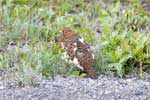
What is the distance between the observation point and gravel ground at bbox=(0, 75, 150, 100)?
625 cm

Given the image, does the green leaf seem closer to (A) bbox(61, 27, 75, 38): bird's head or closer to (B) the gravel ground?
(B) the gravel ground

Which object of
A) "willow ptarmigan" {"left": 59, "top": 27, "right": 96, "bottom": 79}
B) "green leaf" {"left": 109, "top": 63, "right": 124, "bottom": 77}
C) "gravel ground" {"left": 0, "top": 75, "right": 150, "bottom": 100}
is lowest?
"gravel ground" {"left": 0, "top": 75, "right": 150, "bottom": 100}

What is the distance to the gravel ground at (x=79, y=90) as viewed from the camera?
625 cm

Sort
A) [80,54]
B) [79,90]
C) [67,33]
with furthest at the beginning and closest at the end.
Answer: [67,33], [80,54], [79,90]

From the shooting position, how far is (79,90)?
21.1 feet

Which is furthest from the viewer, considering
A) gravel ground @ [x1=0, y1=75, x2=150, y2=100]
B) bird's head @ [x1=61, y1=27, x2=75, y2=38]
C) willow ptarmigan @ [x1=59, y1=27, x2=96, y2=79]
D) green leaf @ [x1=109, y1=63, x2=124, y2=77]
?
bird's head @ [x1=61, y1=27, x2=75, y2=38]

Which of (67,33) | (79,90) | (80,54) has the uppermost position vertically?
(67,33)

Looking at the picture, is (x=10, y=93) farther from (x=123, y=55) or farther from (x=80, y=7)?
(x=80, y=7)

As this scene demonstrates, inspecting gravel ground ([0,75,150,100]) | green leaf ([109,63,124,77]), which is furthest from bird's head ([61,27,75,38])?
gravel ground ([0,75,150,100])

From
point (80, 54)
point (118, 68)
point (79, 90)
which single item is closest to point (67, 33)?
point (80, 54)

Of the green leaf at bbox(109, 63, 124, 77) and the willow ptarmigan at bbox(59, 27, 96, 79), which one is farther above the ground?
the willow ptarmigan at bbox(59, 27, 96, 79)

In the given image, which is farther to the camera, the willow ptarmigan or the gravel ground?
the willow ptarmigan

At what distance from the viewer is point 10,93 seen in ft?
21.1

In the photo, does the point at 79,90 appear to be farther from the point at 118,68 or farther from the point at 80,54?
the point at 118,68
